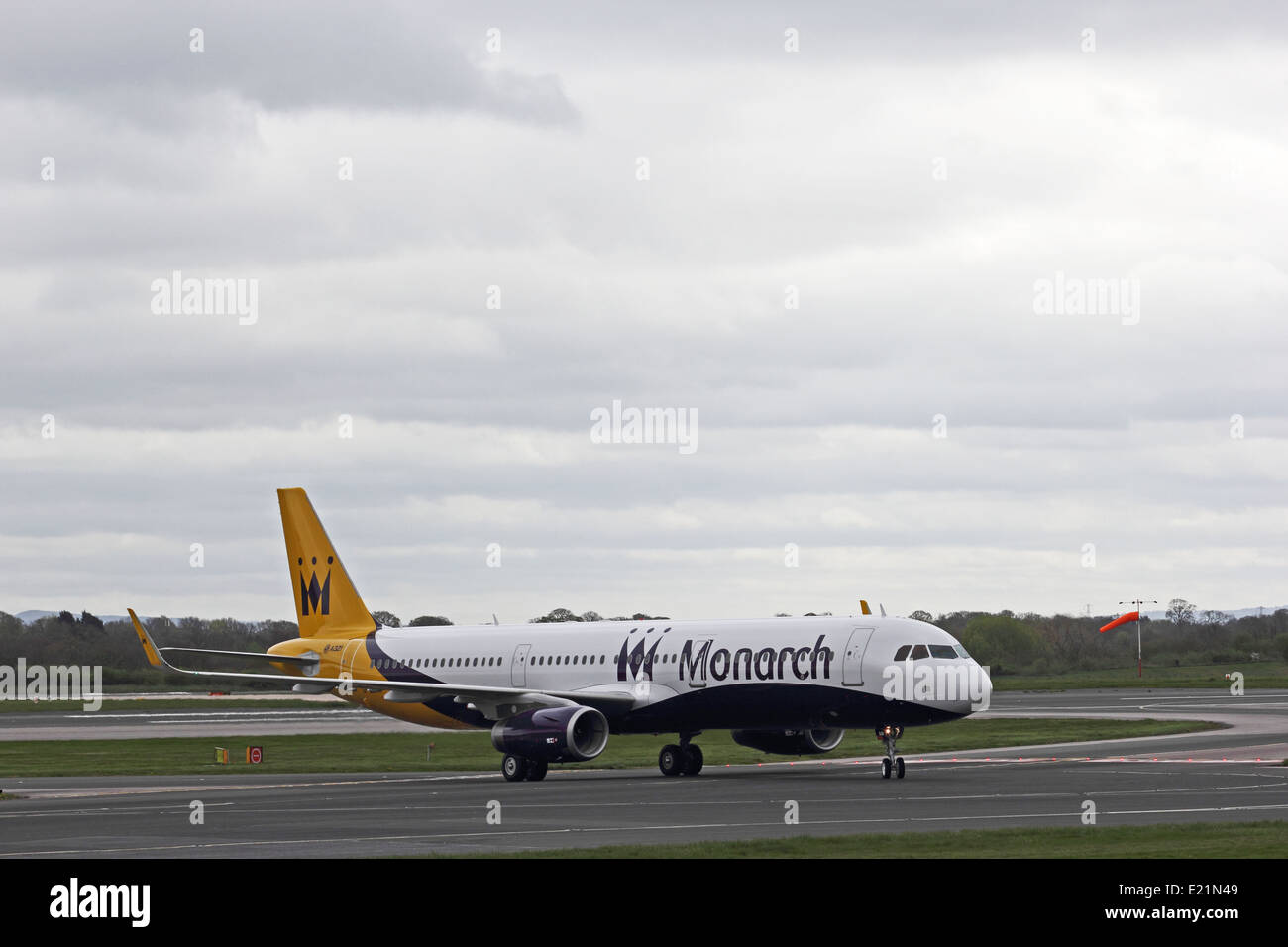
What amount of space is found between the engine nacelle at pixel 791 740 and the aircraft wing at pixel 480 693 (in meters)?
3.85

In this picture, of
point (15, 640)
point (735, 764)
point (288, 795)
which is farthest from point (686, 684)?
point (15, 640)

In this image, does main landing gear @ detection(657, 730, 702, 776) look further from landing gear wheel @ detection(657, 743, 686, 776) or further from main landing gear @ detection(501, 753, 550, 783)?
main landing gear @ detection(501, 753, 550, 783)

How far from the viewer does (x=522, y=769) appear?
50812 millimetres

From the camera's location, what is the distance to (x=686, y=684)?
50375mm

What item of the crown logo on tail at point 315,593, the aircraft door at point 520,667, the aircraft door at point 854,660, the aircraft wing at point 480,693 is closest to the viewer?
the aircraft door at point 854,660

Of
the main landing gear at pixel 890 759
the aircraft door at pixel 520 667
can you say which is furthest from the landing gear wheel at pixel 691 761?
the aircraft door at pixel 520 667

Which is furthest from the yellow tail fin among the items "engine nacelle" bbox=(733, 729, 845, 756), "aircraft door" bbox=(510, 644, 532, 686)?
"engine nacelle" bbox=(733, 729, 845, 756)

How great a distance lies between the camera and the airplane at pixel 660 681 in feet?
153

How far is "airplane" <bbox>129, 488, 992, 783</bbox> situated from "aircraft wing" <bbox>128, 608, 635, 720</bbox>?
6cm

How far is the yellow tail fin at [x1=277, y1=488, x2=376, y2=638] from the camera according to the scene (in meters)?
63.6

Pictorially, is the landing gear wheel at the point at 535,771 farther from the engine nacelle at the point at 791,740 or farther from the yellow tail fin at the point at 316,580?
the yellow tail fin at the point at 316,580

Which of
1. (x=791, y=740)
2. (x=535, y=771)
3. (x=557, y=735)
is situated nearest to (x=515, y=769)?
(x=535, y=771)
